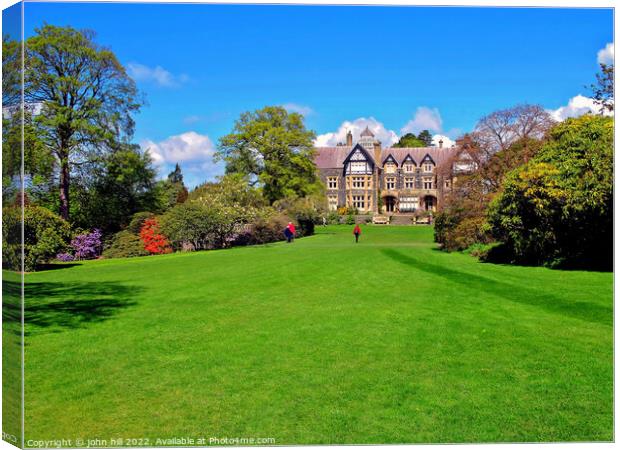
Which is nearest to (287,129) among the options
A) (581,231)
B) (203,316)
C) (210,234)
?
(210,234)

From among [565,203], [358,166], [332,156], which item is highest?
[332,156]

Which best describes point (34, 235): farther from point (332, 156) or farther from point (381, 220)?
point (332, 156)

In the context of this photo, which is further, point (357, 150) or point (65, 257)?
point (357, 150)

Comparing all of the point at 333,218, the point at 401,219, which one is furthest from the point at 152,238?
the point at 401,219

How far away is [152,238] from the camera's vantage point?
1584cm

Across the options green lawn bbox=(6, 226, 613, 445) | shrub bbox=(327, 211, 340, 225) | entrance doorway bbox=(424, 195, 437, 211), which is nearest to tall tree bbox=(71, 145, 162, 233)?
green lawn bbox=(6, 226, 613, 445)

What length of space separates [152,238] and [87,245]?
2.40 m

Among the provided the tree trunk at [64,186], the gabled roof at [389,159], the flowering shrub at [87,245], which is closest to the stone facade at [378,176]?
the gabled roof at [389,159]

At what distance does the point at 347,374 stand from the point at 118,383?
81.7 inches

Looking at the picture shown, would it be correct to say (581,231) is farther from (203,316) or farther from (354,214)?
(354,214)

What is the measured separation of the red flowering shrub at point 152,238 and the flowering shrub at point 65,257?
75.2 inches

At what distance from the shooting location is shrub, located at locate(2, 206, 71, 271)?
4488 millimetres

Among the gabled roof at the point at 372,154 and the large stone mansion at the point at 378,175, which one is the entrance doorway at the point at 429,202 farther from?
the gabled roof at the point at 372,154

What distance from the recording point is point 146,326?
24.5ft
